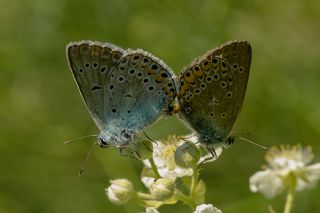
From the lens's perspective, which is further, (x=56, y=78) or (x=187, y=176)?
(x=56, y=78)

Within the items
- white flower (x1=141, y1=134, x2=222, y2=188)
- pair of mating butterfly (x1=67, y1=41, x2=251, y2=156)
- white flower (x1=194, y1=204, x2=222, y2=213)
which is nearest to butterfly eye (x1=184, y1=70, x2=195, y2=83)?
→ pair of mating butterfly (x1=67, y1=41, x2=251, y2=156)

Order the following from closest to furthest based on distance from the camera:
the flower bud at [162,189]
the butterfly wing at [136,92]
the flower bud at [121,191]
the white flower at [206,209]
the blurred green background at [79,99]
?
the white flower at [206,209] → the flower bud at [162,189] → the flower bud at [121,191] → the butterfly wing at [136,92] → the blurred green background at [79,99]

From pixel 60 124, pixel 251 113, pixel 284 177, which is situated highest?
pixel 251 113

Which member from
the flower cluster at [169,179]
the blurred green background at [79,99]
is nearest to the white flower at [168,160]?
the flower cluster at [169,179]

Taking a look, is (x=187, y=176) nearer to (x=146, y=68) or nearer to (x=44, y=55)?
(x=146, y=68)

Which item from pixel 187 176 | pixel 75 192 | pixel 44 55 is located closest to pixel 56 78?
pixel 44 55

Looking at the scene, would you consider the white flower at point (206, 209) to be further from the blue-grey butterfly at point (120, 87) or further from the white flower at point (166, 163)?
the blue-grey butterfly at point (120, 87)

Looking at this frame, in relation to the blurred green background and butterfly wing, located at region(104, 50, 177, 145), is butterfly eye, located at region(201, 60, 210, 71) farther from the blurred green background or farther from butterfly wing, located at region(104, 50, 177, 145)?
the blurred green background
